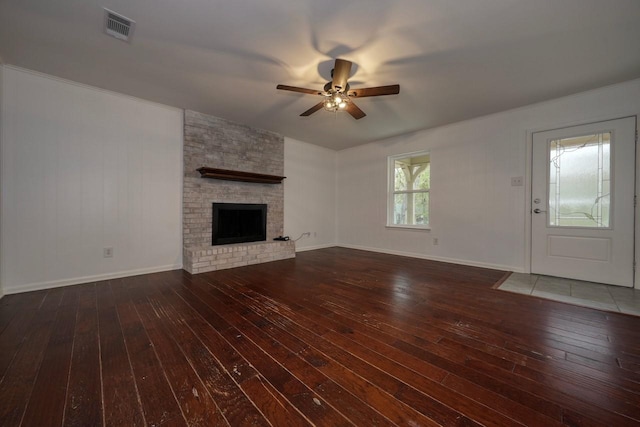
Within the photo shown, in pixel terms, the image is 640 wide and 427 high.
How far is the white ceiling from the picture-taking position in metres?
1.90

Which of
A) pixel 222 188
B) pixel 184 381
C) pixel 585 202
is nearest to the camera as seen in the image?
pixel 184 381

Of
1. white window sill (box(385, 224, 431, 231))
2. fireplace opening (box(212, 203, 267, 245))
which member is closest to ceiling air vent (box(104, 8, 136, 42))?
fireplace opening (box(212, 203, 267, 245))

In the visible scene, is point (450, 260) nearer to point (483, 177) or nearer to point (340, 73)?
point (483, 177)

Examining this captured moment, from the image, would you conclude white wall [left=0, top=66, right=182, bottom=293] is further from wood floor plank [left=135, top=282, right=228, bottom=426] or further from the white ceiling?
wood floor plank [left=135, top=282, right=228, bottom=426]

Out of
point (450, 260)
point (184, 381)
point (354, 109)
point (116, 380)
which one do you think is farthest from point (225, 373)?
point (450, 260)

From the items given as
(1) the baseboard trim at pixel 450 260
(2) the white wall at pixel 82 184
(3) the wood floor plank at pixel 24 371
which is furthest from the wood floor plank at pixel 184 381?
(1) the baseboard trim at pixel 450 260

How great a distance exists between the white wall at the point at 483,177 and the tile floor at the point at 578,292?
0.51m

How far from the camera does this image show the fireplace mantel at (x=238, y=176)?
388 centimetres

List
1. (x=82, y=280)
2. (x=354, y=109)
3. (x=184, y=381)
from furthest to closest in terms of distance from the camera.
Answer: (x=82, y=280)
(x=354, y=109)
(x=184, y=381)

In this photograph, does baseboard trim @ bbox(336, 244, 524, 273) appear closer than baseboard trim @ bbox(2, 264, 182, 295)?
No

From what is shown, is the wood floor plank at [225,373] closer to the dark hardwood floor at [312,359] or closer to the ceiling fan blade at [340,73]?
the dark hardwood floor at [312,359]

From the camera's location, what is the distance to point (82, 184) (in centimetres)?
308

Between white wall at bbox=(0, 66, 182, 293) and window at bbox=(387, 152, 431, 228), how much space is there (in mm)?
4151

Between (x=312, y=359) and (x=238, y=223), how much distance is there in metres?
3.38
